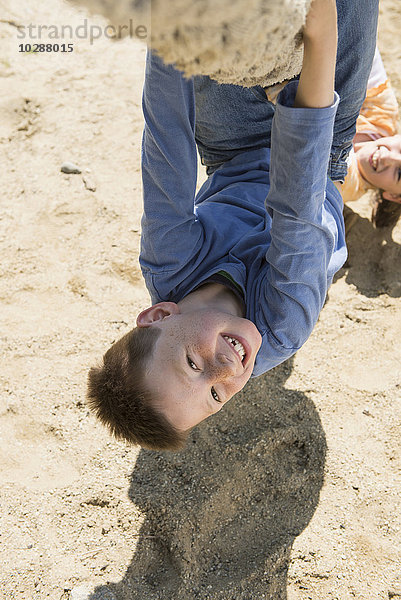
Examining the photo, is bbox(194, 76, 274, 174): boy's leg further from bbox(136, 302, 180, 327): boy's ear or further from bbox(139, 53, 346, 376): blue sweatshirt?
bbox(136, 302, 180, 327): boy's ear

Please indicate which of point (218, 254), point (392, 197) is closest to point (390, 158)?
point (392, 197)

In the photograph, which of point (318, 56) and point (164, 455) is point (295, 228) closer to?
point (318, 56)

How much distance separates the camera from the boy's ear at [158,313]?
167 cm

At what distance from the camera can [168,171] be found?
63.7 inches

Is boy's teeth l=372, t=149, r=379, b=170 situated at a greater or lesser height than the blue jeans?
lesser

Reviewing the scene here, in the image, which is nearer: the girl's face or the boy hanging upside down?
the boy hanging upside down

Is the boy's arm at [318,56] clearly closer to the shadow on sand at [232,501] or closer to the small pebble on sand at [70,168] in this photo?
the shadow on sand at [232,501]

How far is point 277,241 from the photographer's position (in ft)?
5.00

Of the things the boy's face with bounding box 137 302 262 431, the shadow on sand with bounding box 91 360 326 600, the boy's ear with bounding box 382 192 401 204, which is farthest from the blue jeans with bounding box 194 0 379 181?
the shadow on sand with bounding box 91 360 326 600

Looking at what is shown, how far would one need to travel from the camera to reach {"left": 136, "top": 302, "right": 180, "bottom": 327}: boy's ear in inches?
65.8

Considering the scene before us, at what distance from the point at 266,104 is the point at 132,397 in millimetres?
1103

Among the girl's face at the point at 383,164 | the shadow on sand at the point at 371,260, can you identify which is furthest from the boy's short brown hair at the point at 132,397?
the girl's face at the point at 383,164

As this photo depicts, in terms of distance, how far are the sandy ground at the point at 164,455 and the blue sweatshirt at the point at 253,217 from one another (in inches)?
19.6

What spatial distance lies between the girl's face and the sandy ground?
0.27 m
